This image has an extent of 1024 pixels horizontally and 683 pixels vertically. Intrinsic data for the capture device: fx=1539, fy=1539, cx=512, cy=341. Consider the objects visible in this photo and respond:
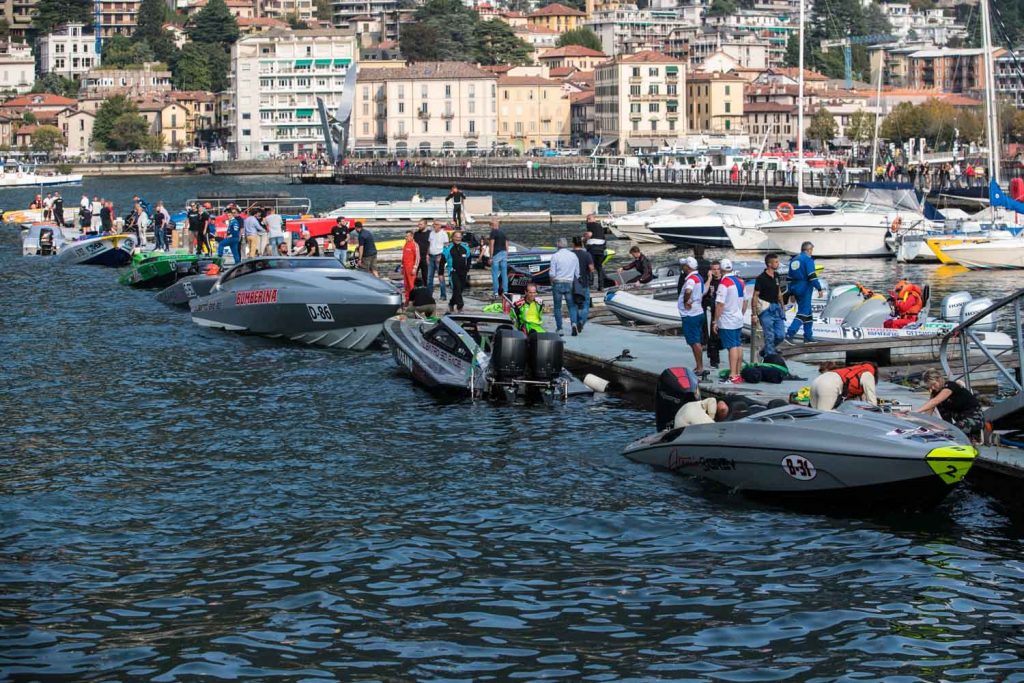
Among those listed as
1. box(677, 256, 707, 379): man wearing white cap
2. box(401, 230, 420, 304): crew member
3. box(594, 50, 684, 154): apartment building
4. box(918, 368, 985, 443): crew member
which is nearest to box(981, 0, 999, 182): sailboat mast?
box(401, 230, 420, 304): crew member

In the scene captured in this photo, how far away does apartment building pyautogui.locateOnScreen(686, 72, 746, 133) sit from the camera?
639ft

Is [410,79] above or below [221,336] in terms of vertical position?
above

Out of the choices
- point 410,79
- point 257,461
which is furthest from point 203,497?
point 410,79

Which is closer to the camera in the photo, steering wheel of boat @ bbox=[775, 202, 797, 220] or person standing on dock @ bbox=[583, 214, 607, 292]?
person standing on dock @ bbox=[583, 214, 607, 292]

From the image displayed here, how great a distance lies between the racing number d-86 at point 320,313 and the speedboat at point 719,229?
29067 millimetres

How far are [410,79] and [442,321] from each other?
16536 centimetres

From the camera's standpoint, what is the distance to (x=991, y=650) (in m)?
13.1

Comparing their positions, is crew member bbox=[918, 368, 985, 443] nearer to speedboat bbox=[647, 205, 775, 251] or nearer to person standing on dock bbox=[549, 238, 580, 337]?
person standing on dock bbox=[549, 238, 580, 337]

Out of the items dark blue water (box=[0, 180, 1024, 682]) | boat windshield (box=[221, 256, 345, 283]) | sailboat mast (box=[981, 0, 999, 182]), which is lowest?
dark blue water (box=[0, 180, 1024, 682])

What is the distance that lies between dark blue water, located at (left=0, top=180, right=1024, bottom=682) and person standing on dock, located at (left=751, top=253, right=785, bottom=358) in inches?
95.6

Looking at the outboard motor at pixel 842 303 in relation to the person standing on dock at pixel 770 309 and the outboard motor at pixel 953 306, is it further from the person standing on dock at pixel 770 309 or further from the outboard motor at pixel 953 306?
the person standing on dock at pixel 770 309

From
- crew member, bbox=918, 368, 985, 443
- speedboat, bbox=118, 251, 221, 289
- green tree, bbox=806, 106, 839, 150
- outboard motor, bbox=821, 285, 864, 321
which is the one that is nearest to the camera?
crew member, bbox=918, 368, 985, 443

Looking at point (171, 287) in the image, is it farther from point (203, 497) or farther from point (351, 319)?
point (203, 497)

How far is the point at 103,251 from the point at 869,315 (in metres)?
30.0
